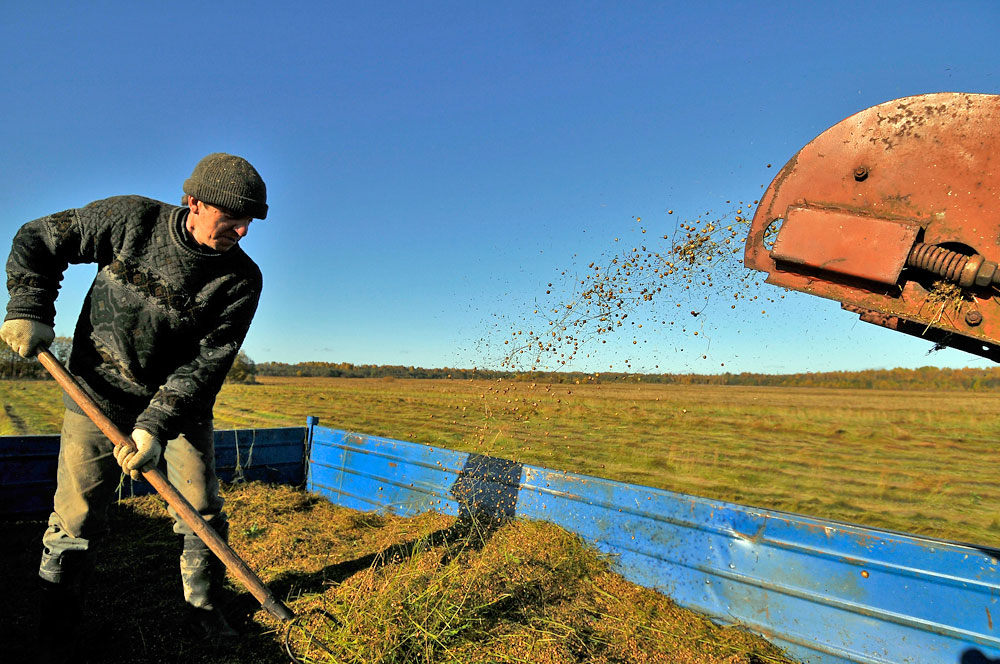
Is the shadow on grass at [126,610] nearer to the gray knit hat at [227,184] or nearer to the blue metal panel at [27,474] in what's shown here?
the blue metal panel at [27,474]

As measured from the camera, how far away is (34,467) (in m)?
3.22

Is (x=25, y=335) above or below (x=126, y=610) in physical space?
above

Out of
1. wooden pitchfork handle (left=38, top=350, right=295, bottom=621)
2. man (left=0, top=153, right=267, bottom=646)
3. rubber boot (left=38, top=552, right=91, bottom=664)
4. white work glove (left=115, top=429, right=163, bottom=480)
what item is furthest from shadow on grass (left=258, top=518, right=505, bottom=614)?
white work glove (left=115, top=429, right=163, bottom=480)

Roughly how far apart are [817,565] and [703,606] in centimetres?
56

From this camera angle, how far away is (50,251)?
1957mm

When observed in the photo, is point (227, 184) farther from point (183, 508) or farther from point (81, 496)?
point (81, 496)

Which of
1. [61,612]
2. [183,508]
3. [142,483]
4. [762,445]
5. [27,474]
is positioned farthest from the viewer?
[762,445]

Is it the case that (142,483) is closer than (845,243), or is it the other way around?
(845,243)

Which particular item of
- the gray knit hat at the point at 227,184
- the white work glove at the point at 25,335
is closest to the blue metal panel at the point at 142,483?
the white work glove at the point at 25,335

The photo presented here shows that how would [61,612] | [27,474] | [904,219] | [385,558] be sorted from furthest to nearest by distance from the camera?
[27,474], [385,558], [61,612], [904,219]

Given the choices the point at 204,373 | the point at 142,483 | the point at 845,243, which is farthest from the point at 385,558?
the point at 845,243

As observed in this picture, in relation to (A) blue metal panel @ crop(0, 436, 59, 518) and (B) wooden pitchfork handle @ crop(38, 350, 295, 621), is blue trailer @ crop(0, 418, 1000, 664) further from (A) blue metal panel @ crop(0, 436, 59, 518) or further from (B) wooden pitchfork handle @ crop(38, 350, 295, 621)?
(B) wooden pitchfork handle @ crop(38, 350, 295, 621)

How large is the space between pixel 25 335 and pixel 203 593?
49.4 inches

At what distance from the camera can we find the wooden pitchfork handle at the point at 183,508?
174 centimetres
